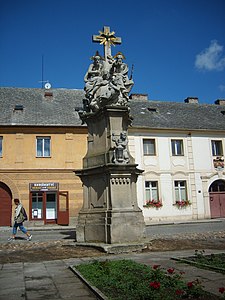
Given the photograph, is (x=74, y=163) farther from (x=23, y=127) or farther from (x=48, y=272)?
(x=48, y=272)

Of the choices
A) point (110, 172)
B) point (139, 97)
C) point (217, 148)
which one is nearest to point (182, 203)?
point (217, 148)

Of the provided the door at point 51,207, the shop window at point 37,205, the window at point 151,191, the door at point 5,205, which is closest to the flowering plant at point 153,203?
the window at point 151,191

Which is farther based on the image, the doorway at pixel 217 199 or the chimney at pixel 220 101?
the chimney at pixel 220 101

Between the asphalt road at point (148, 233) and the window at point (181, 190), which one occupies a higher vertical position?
the window at point (181, 190)

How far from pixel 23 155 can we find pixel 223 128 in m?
17.4

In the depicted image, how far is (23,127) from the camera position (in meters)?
24.5

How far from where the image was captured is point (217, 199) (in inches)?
1076

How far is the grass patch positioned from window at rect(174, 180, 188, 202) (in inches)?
802

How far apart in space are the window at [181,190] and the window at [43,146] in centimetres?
1083

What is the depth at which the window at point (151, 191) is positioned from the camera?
84.4 ft

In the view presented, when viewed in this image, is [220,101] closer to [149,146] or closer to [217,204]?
[217,204]

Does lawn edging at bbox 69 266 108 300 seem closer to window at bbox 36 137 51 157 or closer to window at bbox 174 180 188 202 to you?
window at bbox 36 137 51 157

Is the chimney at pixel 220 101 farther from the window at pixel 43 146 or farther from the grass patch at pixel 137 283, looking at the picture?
the grass patch at pixel 137 283

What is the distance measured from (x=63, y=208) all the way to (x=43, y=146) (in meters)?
5.05
